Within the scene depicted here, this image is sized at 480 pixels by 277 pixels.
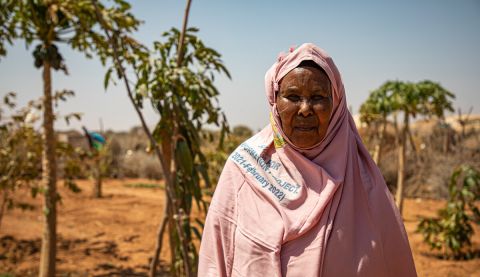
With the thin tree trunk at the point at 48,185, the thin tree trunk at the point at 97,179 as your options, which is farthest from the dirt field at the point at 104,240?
the thin tree trunk at the point at 48,185

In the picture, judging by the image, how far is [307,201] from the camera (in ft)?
4.33

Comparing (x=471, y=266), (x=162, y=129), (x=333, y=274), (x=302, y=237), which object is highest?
(x=162, y=129)

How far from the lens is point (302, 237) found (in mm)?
1294

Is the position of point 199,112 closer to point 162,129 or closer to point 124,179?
point 162,129

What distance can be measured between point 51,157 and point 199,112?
210 cm

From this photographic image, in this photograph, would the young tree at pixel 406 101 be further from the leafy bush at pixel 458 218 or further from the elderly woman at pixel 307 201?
the elderly woman at pixel 307 201

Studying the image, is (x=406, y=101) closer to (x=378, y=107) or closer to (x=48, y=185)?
(x=378, y=107)

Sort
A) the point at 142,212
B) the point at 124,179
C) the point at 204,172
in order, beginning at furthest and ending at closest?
the point at 124,179 → the point at 142,212 → the point at 204,172

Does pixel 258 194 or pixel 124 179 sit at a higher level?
pixel 258 194

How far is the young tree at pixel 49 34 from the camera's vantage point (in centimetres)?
331

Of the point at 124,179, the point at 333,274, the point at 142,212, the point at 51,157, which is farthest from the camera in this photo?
the point at 124,179

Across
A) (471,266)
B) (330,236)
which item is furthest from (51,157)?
(471,266)

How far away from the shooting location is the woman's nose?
51.3 inches

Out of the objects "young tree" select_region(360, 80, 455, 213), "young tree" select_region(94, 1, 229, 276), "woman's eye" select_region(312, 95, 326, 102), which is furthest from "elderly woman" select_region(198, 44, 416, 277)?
"young tree" select_region(360, 80, 455, 213)
